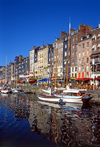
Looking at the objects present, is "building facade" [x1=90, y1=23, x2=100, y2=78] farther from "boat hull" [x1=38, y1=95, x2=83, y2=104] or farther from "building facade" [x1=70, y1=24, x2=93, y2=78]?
"boat hull" [x1=38, y1=95, x2=83, y2=104]


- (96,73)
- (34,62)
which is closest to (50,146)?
(96,73)

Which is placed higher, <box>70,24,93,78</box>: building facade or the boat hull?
<box>70,24,93,78</box>: building facade

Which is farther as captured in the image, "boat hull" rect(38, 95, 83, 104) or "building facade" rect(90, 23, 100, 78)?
"building facade" rect(90, 23, 100, 78)

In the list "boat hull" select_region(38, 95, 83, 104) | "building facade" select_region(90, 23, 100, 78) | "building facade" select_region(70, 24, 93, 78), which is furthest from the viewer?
"building facade" select_region(70, 24, 93, 78)

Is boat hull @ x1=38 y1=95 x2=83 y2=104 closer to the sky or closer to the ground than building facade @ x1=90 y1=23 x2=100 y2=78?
closer to the ground

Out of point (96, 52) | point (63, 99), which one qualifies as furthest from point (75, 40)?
point (63, 99)

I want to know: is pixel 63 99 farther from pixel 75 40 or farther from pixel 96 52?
pixel 75 40

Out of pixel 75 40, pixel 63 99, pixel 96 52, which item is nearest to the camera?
pixel 63 99

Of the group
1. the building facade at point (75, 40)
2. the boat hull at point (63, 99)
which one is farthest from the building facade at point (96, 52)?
the boat hull at point (63, 99)

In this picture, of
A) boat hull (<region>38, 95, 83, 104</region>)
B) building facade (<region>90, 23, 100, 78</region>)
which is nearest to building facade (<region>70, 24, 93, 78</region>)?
building facade (<region>90, 23, 100, 78</region>)

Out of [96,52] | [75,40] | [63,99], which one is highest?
[75,40]

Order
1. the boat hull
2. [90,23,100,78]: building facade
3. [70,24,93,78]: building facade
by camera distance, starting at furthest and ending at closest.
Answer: [70,24,93,78]: building facade
[90,23,100,78]: building facade
the boat hull

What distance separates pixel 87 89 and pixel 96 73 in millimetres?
14525

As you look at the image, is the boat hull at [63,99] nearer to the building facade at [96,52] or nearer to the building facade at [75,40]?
the building facade at [96,52]
